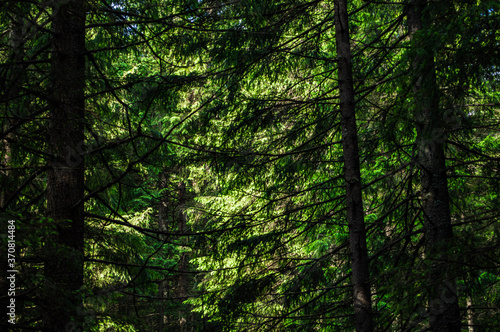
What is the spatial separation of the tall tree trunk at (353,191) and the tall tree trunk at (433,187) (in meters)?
0.82

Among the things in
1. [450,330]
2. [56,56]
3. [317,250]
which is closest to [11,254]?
[56,56]

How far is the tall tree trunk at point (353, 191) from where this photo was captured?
17.1 feet

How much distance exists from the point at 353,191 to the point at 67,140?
3987 millimetres

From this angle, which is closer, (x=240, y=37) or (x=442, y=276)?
(x=442, y=276)

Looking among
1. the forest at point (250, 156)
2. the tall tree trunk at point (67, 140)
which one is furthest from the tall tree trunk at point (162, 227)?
the tall tree trunk at point (67, 140)

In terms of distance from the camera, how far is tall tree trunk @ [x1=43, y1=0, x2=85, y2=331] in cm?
463

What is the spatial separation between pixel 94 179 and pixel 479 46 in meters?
6.22

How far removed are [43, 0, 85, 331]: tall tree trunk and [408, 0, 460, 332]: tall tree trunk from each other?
3.92 meters

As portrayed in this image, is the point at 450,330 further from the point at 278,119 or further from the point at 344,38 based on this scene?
the point at 344,38

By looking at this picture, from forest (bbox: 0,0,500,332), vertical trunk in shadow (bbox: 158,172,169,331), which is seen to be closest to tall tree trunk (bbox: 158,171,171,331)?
vertical trunk in shadow (bbox: 158,172,169,331)

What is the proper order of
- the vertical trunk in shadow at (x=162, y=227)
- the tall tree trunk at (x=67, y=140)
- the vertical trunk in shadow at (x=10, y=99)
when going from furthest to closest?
the vertical trunk in shadow at (x=162, y=227) → the tall tree trunk at (x=67, y=140) → the vertical trunk in shadow at (x=10, y=99)

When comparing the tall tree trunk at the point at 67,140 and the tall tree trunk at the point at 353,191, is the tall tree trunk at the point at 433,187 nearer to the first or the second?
the tall tree trunk at the point at 353,191

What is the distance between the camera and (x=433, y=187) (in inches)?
214

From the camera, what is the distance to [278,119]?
6.27 metres
